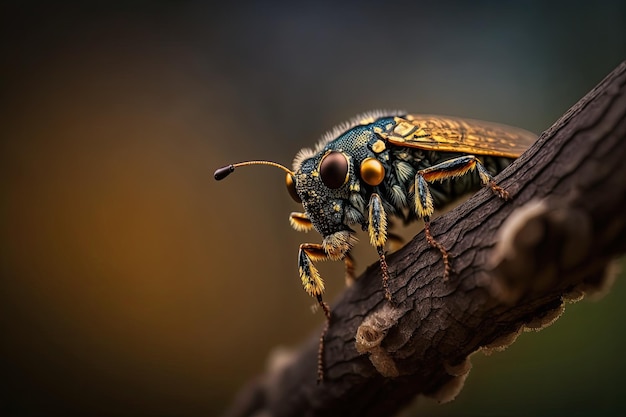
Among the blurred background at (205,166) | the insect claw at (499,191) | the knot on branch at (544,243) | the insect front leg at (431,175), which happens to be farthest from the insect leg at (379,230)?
the blurred background at (205,166)

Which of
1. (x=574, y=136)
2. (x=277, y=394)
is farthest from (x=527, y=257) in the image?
(x=277, y=394)

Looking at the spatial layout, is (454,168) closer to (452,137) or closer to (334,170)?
(452,137)

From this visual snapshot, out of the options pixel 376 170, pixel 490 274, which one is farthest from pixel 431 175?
pixel 490 274

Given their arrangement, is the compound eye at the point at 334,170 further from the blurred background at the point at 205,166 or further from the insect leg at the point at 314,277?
the blurred background at the point at 205,166

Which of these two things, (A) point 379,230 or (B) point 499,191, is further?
(A) point 379,230

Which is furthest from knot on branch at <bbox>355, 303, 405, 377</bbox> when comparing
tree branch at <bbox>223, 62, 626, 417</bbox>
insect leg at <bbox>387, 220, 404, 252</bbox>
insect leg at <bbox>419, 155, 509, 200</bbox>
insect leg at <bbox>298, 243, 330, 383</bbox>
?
insect leg at <bbox>387, 220, 404, 252</bbox>

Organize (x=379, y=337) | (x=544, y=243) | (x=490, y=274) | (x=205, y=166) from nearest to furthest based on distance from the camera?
(x=544, y=243) → (x=490, y=274) → (x=379, y=337) → (x=205, y=166)
